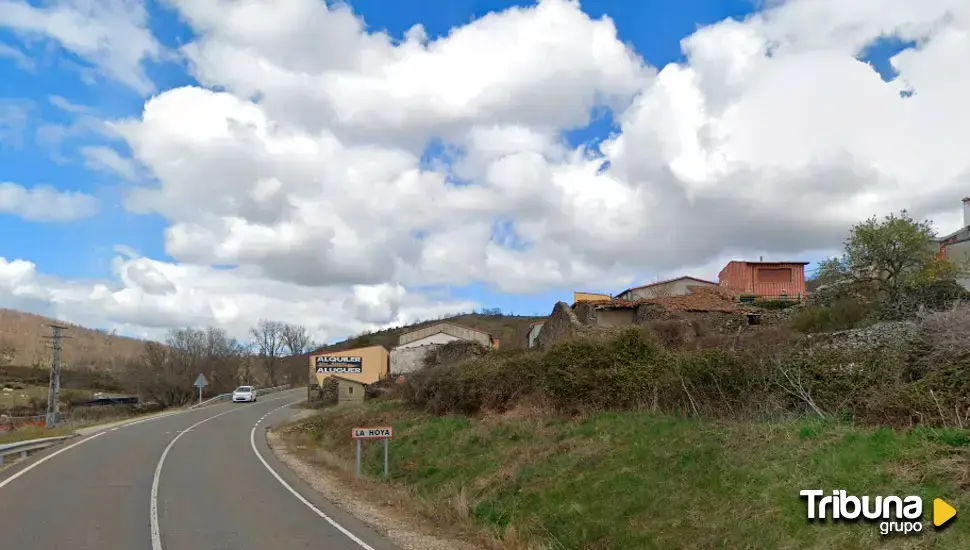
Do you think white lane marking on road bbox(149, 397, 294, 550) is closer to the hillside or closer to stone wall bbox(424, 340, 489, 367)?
stone wall bbox(424, 340, 489, 367)

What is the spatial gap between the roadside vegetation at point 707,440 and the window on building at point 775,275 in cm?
1938

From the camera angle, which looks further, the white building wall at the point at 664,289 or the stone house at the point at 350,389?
the stone house at the point at 350,389

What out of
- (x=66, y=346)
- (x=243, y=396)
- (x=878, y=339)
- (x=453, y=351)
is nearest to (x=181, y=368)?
(x=243, y=396)

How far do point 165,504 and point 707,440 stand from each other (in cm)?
1156

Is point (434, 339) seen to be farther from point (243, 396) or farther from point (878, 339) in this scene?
point (878, 339)

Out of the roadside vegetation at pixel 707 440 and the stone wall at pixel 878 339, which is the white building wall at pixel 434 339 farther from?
the stone wall at pixel 878 339

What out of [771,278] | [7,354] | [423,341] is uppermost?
[771,278]

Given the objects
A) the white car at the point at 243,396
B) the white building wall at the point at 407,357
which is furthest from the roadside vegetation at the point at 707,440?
the white car at the point at 243,396

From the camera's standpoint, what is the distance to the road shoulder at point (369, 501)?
12.0 meters

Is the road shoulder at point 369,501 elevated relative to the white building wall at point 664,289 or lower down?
lower down

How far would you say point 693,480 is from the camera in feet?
34.4

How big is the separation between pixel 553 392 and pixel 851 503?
12512 mm

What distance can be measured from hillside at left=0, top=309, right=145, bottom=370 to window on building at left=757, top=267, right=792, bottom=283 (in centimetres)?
12270

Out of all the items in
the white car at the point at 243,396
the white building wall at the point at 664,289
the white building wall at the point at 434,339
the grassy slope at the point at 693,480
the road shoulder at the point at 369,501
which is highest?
the white building wall at the point at 664,289
